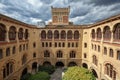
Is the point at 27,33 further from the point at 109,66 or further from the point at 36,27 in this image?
the point at 109,66

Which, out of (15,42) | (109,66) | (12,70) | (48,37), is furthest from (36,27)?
(109,66)

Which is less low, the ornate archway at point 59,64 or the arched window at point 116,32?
the arched window at point 116,32

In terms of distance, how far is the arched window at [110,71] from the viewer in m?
22.8

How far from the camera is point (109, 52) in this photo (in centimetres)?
2467

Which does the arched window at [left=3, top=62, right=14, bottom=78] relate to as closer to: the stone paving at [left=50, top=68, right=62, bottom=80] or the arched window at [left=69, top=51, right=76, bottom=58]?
the stone paving at [left=50, top=68, right=62, bottom=80]

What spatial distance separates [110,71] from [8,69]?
20170mm

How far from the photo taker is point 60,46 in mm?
43125

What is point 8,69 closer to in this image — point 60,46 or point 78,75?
point 78,75

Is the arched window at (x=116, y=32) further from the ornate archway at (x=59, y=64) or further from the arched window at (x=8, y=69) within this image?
the ornate archway at (x=59, y=64)

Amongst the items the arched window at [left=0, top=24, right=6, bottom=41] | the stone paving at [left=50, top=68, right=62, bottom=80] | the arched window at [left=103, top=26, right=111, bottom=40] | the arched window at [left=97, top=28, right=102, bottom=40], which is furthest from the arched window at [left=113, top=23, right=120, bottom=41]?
the arched window at [left=0, top=24, right=6, bottom=41]

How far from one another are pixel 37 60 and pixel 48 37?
29.8 ft

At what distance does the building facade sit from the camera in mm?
22312

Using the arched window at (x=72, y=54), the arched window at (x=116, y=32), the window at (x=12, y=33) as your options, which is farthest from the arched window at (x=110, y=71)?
the window at (x=12, y=33)

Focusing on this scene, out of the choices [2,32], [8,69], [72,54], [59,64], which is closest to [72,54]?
[72,54]
